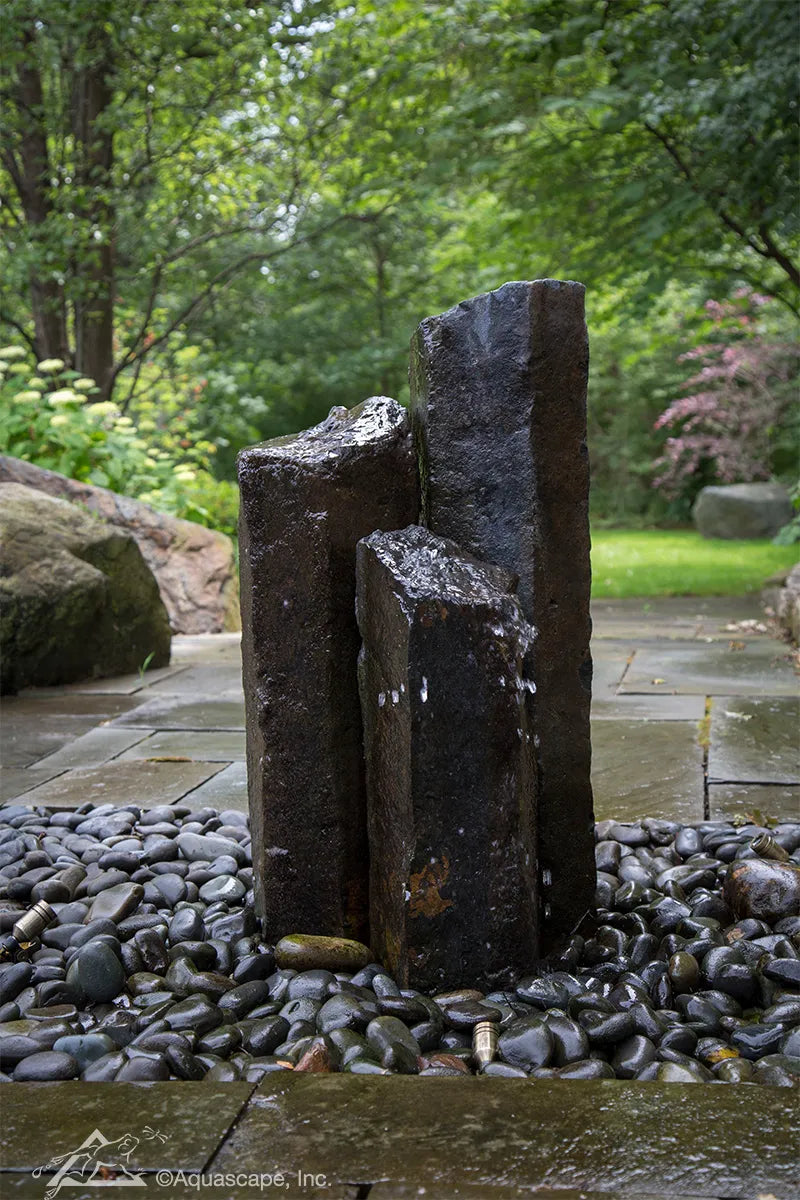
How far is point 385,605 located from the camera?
2.18 m

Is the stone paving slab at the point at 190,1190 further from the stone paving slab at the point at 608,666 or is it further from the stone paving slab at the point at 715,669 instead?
the stone paving slab at the point at 715,669

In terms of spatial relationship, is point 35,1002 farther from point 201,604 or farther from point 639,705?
point 201,604

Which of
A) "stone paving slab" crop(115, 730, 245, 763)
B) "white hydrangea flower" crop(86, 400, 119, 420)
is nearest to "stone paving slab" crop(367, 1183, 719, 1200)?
"stone paving slab" crop(115, 730, 245, 763)

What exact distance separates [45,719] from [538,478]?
3.25 meters

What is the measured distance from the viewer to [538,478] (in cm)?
236

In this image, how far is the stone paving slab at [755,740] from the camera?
3.68m

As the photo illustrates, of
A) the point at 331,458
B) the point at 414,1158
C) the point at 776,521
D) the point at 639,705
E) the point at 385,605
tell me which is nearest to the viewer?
the point at 414,1158

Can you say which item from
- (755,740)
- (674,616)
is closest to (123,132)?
(674,616)

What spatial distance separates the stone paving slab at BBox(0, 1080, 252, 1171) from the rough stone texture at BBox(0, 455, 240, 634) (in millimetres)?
6145

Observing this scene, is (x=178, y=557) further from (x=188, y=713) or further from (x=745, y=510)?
(x=745, y=510)

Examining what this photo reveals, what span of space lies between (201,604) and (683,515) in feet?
46.6

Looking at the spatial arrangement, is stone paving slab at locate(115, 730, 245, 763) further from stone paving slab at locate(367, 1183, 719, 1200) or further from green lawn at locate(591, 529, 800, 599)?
green lawn at locate(591, 529, 800, 599)

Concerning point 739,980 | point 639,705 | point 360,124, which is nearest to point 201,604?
point 639,705

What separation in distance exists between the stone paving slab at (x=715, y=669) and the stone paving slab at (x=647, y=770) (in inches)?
31.9
